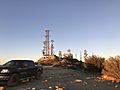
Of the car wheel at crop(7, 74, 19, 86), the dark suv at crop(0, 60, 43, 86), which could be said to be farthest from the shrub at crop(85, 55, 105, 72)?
the car wheel at crop(7, 74, 19, 86)

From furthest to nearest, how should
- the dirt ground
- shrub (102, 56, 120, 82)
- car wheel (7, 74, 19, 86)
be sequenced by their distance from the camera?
1. shrub (102, 56, 120, 82)
2. car wheel (7, 74, 19, 86)
3. the dirt ground

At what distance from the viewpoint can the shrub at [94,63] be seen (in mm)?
36344

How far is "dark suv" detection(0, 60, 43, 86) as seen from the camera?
1916 cm

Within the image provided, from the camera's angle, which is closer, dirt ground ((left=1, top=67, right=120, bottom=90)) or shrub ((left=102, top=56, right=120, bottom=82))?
dirt ground ((left=1, top=67, right=120, bottom=90))

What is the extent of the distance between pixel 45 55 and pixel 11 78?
5515 centimetres

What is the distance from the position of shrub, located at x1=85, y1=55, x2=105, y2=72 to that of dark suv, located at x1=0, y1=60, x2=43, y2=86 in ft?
46.8

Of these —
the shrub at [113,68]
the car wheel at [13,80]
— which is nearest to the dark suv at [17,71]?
the car wheel at [13,80]

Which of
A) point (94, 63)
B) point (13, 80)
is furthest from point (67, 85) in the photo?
point (94, 63)

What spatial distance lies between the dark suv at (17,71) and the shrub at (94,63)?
14275mm

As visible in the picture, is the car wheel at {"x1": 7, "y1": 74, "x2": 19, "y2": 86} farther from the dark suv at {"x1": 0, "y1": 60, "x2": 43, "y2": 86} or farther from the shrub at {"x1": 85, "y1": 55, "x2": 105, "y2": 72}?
the shrub at {"x1": 85, "y1": 55, "x2": 105, "y2": 72}

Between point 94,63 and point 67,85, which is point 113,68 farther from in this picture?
point 94,63

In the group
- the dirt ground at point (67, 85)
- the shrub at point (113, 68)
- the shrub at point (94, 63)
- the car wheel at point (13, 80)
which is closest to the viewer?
the dirt ground at point (67, 85)

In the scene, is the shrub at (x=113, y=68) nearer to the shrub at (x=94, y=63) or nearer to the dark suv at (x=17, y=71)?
the dark suv at (x=17, y=71)

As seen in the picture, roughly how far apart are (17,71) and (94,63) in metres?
18.6
